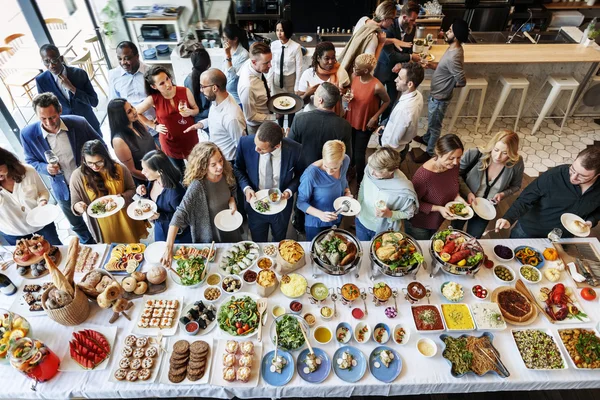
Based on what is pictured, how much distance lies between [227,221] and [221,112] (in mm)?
1125

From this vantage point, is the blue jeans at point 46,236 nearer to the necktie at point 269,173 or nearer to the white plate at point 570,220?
the necktie at point 269,173

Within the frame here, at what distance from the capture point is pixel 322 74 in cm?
436

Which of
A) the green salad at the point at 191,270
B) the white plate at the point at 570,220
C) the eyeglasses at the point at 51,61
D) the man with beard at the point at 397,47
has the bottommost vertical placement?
the green salad at the point at 191,270

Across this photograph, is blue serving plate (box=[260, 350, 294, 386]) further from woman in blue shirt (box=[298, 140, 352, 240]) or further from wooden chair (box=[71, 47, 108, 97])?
wooden chair (box=[71, 47, 108, 97])

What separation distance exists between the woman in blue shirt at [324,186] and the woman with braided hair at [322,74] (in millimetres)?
1299

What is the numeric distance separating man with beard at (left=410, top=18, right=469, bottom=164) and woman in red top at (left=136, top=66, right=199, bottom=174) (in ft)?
9.40

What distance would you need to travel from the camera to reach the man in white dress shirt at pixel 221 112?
3.46 m

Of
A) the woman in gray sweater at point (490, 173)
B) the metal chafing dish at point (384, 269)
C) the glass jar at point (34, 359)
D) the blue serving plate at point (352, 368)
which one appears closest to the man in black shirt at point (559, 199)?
the woman in gray sweater at point (490, 173)

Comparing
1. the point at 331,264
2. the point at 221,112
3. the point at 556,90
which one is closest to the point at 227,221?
the point at 331,264

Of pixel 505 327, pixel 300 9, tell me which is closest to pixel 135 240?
pixel 505 327

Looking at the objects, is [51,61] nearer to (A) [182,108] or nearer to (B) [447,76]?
(A) [182,108]

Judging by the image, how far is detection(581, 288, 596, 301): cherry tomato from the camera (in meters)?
2.72

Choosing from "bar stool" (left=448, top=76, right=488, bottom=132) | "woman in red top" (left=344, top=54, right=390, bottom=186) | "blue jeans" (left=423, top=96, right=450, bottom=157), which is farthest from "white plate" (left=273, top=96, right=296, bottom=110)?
"bar stool" (left=448, top=76, right=488, bottom=132)

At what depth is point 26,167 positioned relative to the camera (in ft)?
10.2
